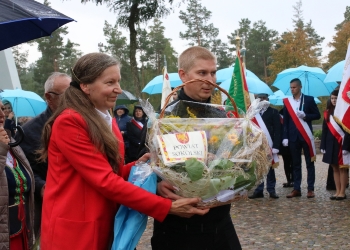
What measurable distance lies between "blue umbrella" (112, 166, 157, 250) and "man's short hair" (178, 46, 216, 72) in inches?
29.7

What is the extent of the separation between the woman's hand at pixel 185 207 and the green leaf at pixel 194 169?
165 millimetres

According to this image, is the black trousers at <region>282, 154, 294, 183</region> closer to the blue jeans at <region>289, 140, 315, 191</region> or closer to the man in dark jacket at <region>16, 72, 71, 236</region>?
the blue jeans at <region>289, 140, 315, 191</region>

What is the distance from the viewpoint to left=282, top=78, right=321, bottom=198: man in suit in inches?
343

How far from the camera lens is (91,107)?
2.44 meters

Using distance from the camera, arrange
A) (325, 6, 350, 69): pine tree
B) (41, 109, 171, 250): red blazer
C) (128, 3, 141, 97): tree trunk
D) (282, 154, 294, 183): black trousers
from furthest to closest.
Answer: (325, 6, 350, 69): pine tree, (128, 3, 141, 97): tree trunk, (282, 154, 294, 183): black trousers, (41, 109, 171, 250): red blazer

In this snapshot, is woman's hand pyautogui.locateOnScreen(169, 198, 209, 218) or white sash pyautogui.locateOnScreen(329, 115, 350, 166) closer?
woman's hand pyautogui.locateOnScreen(169, 198, 209, 218)

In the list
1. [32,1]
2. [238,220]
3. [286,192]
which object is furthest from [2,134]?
[286,192]

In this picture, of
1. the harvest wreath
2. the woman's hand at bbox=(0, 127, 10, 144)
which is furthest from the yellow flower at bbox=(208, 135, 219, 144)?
the woman's hand at bbox=(0, 127, 10, 144)

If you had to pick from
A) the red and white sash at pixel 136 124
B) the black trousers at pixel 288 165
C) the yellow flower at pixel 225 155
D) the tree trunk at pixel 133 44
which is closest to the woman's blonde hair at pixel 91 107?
the yellow flower at pixel 225 155

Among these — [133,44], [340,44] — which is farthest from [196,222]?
[340,44]

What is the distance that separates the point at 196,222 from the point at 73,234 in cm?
67

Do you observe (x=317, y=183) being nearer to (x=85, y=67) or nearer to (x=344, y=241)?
(x=344, y=241)

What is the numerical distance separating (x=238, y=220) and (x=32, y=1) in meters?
5.01

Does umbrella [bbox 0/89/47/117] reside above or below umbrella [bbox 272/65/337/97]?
below
